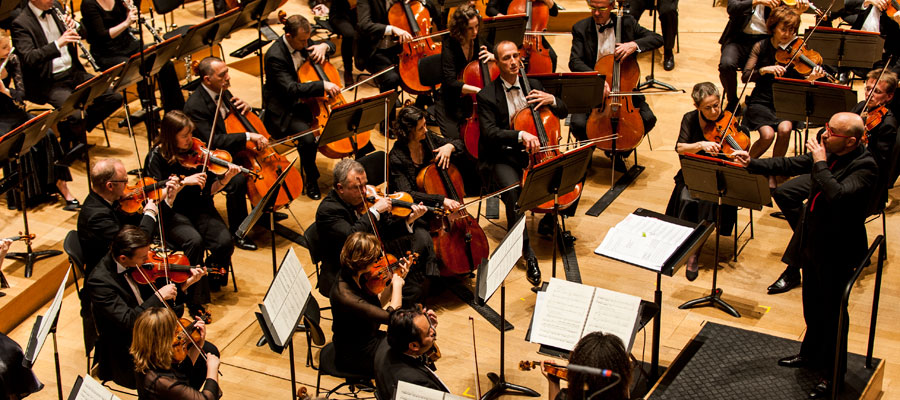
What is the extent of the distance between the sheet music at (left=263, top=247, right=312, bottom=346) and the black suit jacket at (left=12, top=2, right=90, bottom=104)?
328 cm

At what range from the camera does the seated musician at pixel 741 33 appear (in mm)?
6953

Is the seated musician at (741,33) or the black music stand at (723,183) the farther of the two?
the seated musician at (741,33)

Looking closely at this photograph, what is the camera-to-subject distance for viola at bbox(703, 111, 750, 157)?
568 centimetres

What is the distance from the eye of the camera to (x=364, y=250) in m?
4.36

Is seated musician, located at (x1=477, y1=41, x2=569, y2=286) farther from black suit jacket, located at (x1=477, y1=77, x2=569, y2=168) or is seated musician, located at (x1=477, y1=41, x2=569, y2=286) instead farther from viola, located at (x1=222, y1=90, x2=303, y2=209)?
viola, located at (x1=222, y1=90, x2=303, y2=209)

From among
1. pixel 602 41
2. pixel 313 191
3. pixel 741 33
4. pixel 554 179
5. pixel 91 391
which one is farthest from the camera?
pixel 741 33

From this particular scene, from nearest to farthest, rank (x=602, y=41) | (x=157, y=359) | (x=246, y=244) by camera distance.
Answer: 1. (x=157, y=359)
2. (x=246, y=244)
3. (x=602, y=41)

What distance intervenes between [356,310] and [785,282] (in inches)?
105

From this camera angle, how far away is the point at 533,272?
5.72 meters

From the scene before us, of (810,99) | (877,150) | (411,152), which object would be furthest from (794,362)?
(411,152)

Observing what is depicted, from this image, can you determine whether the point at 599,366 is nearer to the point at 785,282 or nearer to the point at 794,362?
the point at 794,362

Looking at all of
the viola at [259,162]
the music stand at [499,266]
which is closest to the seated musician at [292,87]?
the viola at [259,162]

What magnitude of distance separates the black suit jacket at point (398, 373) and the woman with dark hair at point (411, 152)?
165cm

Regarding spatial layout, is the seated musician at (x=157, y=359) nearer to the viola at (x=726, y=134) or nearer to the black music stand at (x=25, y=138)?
the black music stand at (x=25, y=138)
